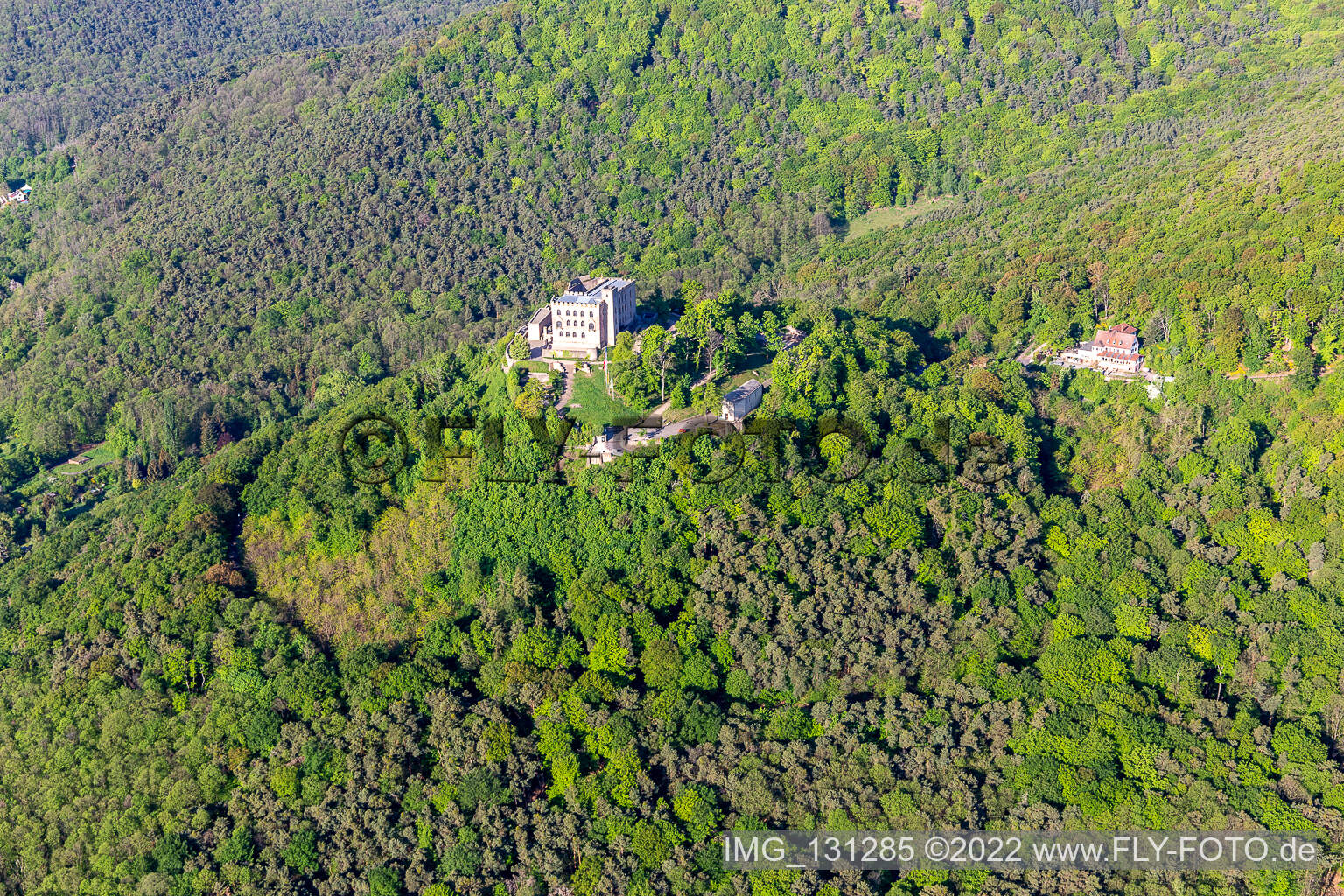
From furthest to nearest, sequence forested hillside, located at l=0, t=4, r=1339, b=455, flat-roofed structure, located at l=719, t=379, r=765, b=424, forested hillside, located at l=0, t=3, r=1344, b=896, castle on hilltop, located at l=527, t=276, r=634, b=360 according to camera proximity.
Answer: forested hillside, located at l=0, t=4, r=1339, b=455 < castle on hilltop, located at l=527, t=276, r=634, b=360 < flat-roofed structure, located at l=719, t=379, r=765, b=424 < forested hillside, located at l=0, t=3, r=1344, b=896

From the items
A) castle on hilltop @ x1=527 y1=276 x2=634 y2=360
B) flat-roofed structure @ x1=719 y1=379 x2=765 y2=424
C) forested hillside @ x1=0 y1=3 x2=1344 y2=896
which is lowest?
forested hillside @ x1=0 y1=3 x2=1344 y2=896

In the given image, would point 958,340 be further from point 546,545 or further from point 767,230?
point 767,230

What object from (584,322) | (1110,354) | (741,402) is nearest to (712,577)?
(741,402)

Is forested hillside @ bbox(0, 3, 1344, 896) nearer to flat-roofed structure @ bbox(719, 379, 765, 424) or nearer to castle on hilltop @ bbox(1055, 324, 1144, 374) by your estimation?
flat-roofed structure @ bbox(719, 379, 765, 424)

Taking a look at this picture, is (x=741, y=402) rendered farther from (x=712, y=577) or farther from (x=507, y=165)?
(x=507, y=165)

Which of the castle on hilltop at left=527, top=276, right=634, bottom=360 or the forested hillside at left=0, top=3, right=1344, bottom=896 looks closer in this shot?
the forested hillside at left=0, top=3, right=1344, bottom=896

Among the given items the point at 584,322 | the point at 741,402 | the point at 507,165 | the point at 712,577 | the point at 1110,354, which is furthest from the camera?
the point at 507,165

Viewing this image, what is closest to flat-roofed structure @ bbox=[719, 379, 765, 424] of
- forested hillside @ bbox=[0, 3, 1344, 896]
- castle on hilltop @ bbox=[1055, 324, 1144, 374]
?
forested hillside @ bbox=[0, 3, 1344, 896]

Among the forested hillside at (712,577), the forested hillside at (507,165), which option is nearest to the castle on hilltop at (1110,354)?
the forested hillside at (712,577)

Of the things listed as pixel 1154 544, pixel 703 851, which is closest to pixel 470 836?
pixel 703 851
